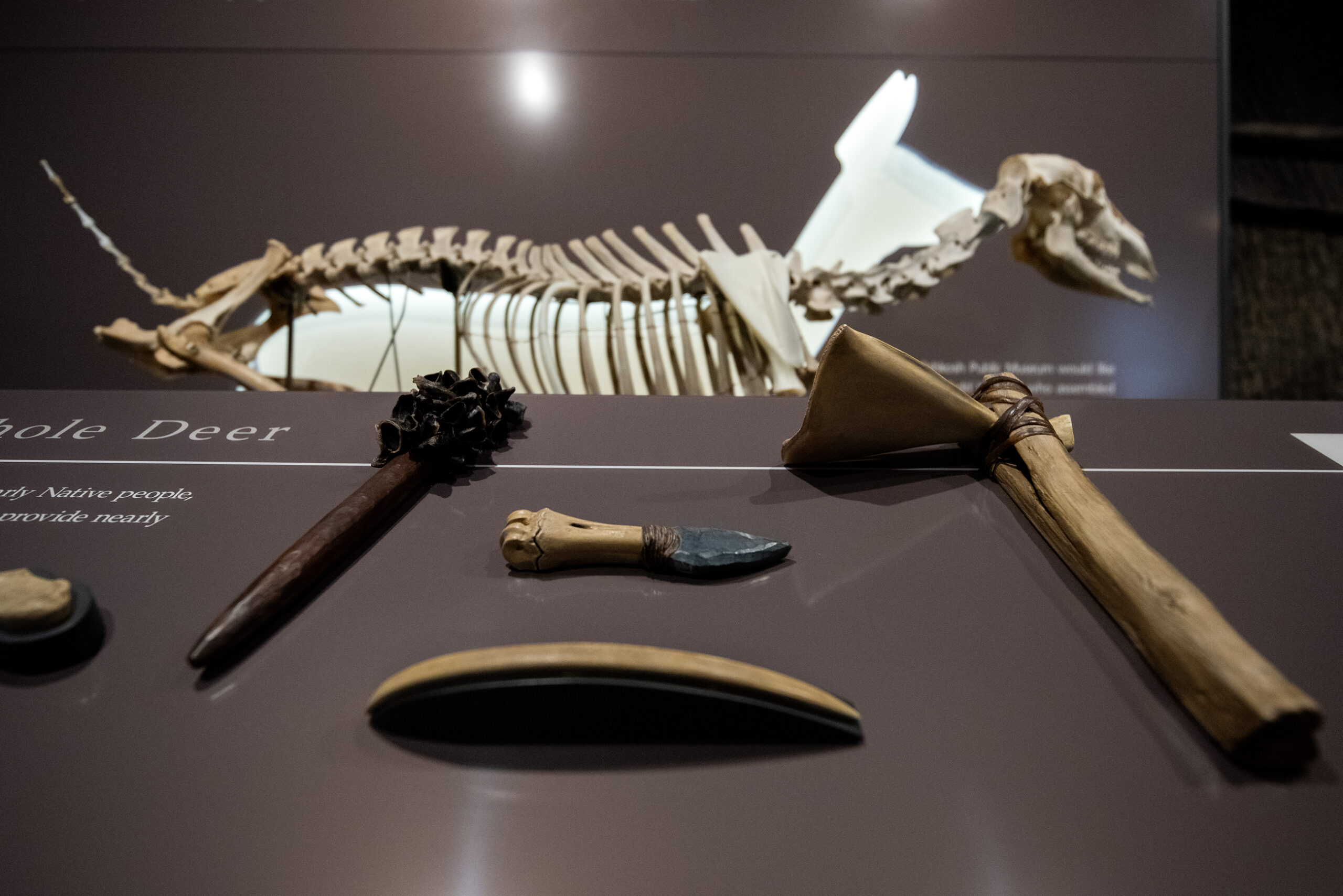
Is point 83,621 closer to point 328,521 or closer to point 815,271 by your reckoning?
point 328,521

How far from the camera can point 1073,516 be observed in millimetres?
891

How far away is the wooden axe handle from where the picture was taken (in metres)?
0.60

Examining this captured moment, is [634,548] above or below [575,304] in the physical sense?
below

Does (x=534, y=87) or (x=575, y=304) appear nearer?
(x=575, y=304)

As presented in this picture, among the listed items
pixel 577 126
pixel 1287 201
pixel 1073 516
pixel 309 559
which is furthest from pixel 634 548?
pixel 1287 201

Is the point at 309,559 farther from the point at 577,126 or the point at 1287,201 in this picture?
the point at 1287,201

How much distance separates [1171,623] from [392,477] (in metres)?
0.98

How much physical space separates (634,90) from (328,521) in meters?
2.56

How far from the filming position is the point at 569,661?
63cm

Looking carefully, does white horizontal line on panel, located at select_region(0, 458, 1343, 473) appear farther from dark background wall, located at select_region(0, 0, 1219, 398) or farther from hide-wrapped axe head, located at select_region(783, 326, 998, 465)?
dark background wall, located at select_region(0, 0, 1219, 398)

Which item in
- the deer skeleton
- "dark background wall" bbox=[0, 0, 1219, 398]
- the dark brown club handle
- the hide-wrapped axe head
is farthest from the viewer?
"dark background wall" bbox=[0, 0, 1219, 398]

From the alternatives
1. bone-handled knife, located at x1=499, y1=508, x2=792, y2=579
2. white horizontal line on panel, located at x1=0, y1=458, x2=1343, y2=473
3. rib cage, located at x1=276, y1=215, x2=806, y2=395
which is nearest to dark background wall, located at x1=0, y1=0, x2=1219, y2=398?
rib cage, located at x1=276, y1=215, x2=806, y2=395

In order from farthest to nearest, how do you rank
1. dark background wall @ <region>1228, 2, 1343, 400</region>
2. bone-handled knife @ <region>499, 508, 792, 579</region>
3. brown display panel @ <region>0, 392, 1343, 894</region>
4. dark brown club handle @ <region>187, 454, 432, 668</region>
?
dark background wall @ <region>1228, 2, 1343, 400</region>
bone-handled knife @ <region>499, 508, 792, 579</region>
dark brown club handle @ <region>187, 454, 432, 668</region>
brown display panel @ <region>0, 392, 1343, 894</region>

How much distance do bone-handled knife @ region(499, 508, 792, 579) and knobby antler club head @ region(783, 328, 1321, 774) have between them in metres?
0.26
